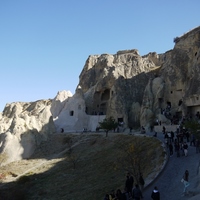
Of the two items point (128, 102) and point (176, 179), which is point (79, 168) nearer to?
point (176, 179)

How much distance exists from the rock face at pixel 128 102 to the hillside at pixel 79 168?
481 cm

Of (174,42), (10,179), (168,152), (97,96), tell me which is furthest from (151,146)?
(97,96)

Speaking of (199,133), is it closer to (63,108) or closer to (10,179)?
(10,179)

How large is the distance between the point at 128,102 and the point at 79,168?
22.9m

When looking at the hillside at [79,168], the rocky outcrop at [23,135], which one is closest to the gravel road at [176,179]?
the hillside at [79,168]

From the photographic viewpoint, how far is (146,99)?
4809 centimetres

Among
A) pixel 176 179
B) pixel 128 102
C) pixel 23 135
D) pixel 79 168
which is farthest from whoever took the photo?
pixel 128 102

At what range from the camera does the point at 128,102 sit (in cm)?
5169

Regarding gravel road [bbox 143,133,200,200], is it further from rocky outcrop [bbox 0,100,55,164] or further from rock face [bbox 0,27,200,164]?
rocky outcrop [bbox 0,100,55,164]

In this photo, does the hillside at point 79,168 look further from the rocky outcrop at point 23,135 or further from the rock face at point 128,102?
the rock face at point 128,102

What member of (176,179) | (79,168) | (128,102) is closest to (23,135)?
(79,168)

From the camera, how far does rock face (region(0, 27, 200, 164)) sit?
42.4m

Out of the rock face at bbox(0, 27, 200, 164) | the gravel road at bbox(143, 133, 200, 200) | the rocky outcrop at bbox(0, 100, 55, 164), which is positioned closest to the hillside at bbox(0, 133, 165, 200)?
the gravel road at bbox(143, 133, 200, 200)

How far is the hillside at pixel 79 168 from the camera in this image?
2411cm
